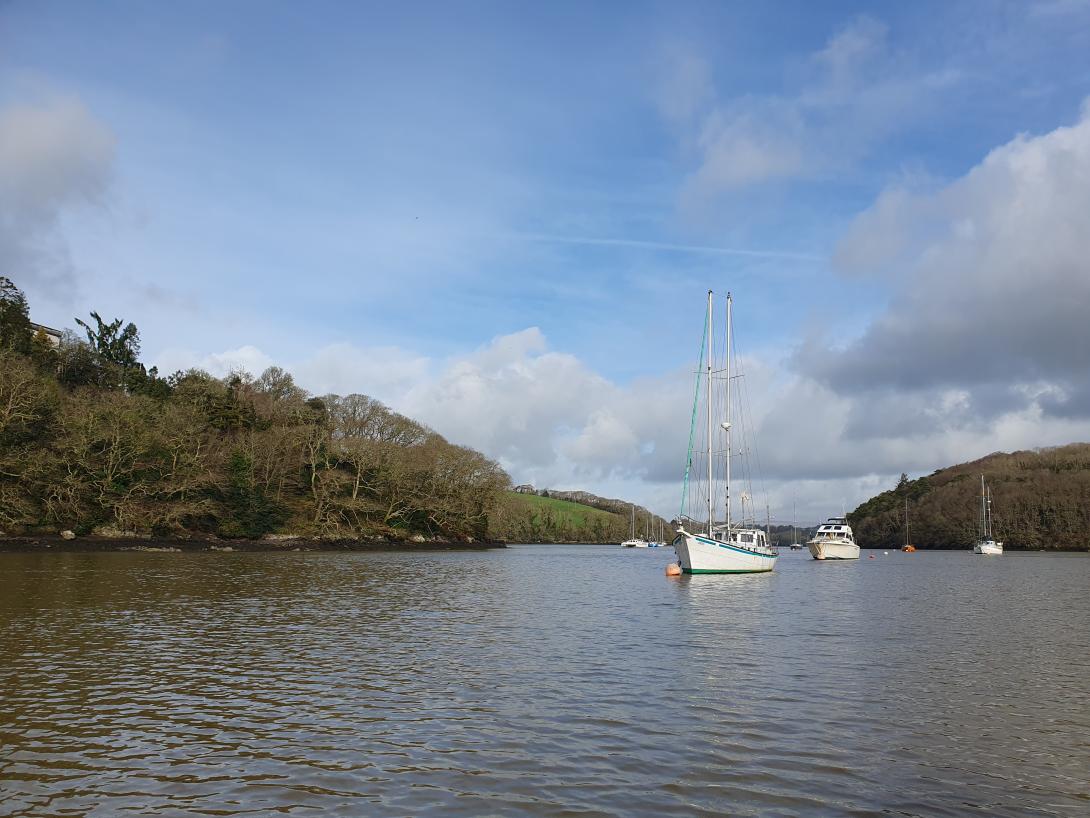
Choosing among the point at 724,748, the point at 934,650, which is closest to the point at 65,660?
the point at 724,748

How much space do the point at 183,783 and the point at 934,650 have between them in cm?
2010

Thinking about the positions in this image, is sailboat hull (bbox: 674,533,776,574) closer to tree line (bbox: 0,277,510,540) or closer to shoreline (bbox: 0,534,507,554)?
shoreline (bbox: 0,534,507,554)

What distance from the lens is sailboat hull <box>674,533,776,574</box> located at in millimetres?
50094

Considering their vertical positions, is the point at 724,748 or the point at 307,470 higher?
the point at 307,470

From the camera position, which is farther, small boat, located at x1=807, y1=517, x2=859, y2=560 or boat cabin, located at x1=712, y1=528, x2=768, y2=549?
small boat, located at x1=807, y1=517, x2=859, y2=560

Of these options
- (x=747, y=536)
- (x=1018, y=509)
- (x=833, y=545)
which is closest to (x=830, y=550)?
(x=833, y=545)

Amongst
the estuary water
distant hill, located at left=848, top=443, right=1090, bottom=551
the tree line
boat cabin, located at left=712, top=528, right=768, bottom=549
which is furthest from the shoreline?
distant hill, located at left=848, top=443, right=1090, bottom=551

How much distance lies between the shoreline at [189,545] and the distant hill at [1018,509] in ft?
425

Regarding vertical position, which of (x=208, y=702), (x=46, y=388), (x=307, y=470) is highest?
(x=46, y=388)

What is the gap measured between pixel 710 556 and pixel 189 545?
5317 cm

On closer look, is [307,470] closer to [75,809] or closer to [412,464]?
[412,464]

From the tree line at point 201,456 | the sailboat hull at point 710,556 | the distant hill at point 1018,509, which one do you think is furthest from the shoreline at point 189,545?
the distant hill at point 1018,509

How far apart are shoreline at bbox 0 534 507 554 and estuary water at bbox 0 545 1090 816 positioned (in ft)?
139

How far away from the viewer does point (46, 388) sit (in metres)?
76.6
